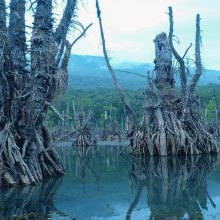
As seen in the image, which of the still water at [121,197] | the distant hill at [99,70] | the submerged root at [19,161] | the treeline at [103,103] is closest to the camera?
the still water at [121,197]

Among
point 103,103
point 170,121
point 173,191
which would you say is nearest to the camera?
point 173,191

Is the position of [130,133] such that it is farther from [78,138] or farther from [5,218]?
[5,218]

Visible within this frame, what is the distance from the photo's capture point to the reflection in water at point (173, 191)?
4405 mm

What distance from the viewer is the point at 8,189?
6098 millimetres

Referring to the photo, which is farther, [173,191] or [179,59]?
[179,59]

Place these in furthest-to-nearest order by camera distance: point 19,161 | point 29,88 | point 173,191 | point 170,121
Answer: point 170,121, point 29,88, point 19,161, point 173,191

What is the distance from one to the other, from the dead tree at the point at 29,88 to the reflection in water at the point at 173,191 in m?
1.58

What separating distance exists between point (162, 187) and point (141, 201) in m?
0.96

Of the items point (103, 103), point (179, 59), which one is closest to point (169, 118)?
point (179, 59)

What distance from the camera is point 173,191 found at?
556 cm

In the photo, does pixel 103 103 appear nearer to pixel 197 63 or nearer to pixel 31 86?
pixel 197 63

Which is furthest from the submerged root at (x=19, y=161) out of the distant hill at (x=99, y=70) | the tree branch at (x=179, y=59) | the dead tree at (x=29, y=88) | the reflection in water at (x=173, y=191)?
→ the distant hill at (x=99, y=70)

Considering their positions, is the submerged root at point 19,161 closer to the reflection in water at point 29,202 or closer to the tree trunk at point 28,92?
the tree trunk at point 28,92

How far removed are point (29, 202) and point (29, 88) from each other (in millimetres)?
2493
